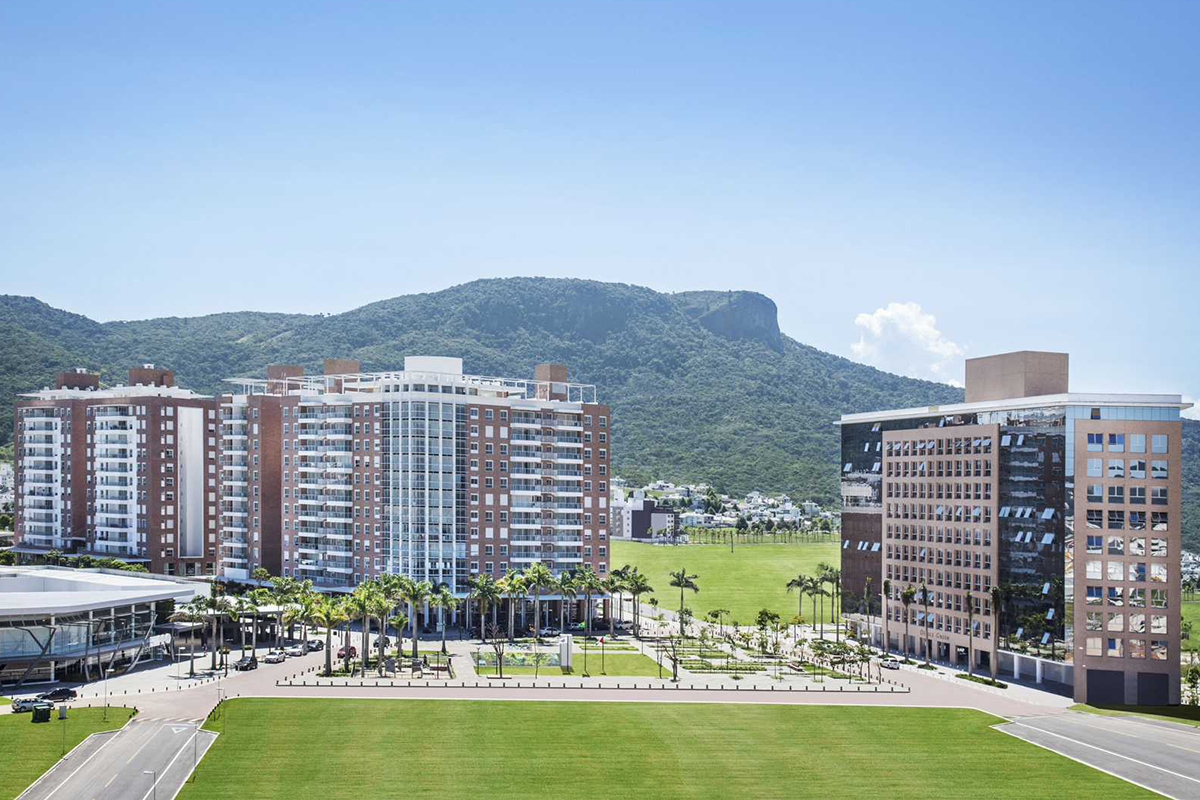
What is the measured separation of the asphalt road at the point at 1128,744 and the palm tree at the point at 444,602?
61.5 metres

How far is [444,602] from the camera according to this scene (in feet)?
469

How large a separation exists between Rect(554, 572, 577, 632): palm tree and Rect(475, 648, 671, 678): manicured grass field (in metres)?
10.7

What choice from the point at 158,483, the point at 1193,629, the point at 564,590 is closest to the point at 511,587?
the point at 564,590

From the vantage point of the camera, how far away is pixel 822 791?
84.1 metres

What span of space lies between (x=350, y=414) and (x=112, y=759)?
272ft

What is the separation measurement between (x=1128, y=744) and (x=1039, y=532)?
30621 mm

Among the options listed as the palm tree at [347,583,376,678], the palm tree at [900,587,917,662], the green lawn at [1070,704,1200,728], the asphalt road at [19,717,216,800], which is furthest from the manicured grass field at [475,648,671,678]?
the green lawn at [1070,704,1200,728]

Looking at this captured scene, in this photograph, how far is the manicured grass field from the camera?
12719cm

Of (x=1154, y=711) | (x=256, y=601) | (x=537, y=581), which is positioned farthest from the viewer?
(x=537, y=581)

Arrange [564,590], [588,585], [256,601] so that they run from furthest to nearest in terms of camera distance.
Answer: [588,585] < [564,590] < [256,601]

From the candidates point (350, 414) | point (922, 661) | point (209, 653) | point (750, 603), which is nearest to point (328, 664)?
point (209, 653)

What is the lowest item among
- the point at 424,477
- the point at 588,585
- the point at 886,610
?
the point at 886,610

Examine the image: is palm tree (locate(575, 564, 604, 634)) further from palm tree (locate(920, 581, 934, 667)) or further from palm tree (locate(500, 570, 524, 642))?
palm tree (locate(920, 581, 934, 667))

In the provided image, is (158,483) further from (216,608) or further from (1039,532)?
(1039,532)
